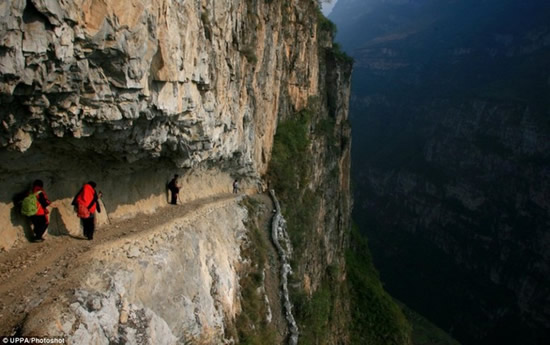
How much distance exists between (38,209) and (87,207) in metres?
1.05

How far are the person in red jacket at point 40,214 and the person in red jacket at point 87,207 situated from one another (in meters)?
0.68

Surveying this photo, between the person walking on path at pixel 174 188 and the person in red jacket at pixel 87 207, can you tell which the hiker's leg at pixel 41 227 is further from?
the person walking on path at pixel 174 188

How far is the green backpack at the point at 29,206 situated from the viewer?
8.37 metres

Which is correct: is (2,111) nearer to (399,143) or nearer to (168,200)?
(168,200)

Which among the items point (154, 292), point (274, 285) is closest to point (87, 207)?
point (154, 292)

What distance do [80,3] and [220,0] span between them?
26.7 feet

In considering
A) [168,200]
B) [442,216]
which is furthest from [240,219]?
[442,216]

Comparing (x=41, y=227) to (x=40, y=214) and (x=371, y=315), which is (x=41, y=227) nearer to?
(x=40, y=214)

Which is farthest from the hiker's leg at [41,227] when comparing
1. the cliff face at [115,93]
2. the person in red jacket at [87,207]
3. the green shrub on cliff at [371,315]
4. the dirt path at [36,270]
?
the green shrub on cliff at [371,315]

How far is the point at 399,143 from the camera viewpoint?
12838 centimetres

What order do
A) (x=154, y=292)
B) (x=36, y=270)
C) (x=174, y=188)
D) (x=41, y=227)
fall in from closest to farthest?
(x=36, y=270)
(x=41, y=227)
(x=154, y=292)
(x=174, y=188)

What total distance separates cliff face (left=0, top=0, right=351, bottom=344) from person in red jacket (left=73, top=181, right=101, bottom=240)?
0.60m

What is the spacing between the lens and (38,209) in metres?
8.56

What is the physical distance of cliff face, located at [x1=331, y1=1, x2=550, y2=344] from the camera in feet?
263
